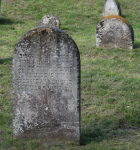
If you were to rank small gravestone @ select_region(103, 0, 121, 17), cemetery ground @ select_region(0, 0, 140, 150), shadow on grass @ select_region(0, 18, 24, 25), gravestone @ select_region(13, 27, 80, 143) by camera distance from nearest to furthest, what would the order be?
gravestone @ select_region(13, 27, 80, 143)
cemetery ground @ select_region(0, 0, 140, 150)
shadow on grass @ select_region(0, 18, 24, 25)
small gravestone @ select_region(103, 0, 121, 17)

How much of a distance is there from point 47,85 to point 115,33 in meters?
6.25

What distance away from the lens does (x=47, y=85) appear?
407 cm

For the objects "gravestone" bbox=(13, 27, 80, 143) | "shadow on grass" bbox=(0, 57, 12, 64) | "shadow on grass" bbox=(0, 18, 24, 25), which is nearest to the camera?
"gravestone" bbox=(13, 27, 80, 143)

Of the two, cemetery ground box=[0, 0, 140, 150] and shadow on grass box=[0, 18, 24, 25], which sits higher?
shadow on grass box=[0, 18, 24, 25]

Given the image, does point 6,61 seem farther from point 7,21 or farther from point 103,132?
point 7,21

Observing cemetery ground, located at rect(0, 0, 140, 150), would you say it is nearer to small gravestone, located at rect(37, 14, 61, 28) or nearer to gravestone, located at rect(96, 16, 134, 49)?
gravestone, located at rect(96, 16, 134, 49)

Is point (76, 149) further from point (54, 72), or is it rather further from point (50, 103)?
point (54, 72)

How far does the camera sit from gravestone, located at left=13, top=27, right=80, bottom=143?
399 centimetres

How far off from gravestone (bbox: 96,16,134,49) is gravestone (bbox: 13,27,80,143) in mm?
6028

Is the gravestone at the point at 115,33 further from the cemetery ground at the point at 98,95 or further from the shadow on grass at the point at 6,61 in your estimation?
the shadow on grass at the point at 6,61

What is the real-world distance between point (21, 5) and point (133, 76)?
12.9m

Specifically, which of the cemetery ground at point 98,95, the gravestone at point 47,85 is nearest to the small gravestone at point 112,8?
the cemetery ground at point 98,95

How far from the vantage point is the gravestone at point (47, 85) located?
3.99 meters

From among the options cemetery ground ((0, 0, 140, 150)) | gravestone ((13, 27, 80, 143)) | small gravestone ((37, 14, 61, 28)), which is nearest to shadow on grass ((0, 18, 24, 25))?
cemetery ground ((0, 0, 140, 150))
